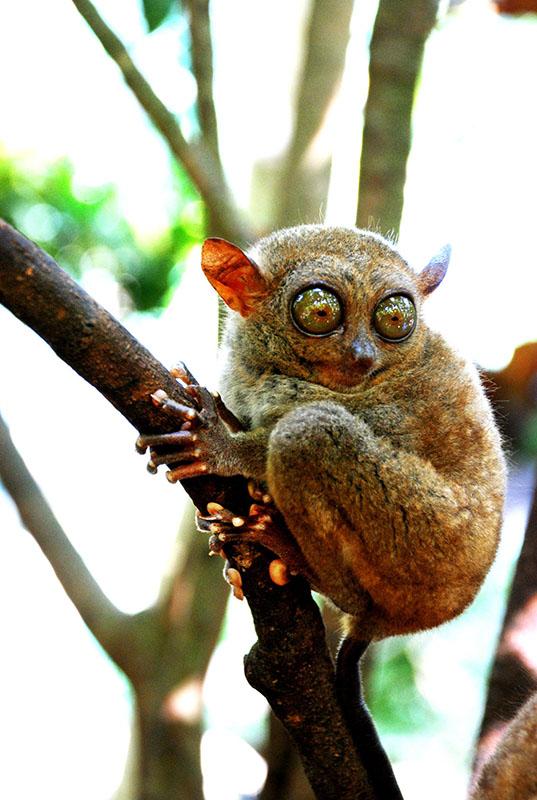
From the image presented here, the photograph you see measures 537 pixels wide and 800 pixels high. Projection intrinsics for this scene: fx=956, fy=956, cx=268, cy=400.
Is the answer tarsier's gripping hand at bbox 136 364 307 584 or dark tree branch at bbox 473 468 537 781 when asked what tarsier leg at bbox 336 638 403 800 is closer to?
tarsier's gripping hand at bbox 136 364 307 584

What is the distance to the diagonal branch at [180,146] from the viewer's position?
5.21m

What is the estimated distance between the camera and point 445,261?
3854 mm

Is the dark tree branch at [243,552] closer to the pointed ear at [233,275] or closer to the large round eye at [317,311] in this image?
the large round eye at [317,311]

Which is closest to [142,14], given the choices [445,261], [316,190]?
[316,190]

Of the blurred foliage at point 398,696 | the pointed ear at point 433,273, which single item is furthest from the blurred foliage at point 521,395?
the blurred foliage at point 398,696

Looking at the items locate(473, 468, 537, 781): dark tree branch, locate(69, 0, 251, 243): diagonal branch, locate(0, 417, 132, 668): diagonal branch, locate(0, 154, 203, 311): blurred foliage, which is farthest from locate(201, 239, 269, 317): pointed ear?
locate(0, 154, 203, 311): blurred foliage

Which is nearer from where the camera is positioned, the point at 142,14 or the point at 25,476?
the point at 142,14

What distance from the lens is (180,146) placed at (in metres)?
5.34

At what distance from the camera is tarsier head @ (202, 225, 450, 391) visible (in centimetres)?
336

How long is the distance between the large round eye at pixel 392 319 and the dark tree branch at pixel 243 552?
76 centimetres

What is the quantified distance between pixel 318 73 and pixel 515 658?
4.27m

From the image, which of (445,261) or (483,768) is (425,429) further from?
(483,768)

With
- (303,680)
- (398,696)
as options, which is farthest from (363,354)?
(398,696)

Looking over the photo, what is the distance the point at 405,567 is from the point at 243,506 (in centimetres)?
56
